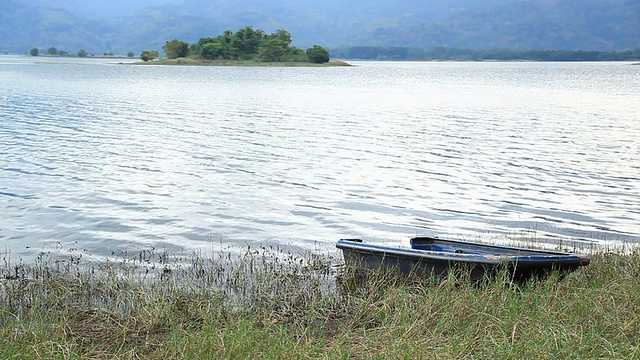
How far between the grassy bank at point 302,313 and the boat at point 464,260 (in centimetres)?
26

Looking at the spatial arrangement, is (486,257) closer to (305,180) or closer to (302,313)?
(302,313)

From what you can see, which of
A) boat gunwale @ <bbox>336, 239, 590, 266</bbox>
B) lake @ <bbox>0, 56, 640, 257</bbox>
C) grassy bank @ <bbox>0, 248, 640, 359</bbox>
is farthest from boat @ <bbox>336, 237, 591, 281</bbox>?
lake @ <bbox>0, 56, 640, 257</bbox>

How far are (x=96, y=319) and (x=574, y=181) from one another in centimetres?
1909

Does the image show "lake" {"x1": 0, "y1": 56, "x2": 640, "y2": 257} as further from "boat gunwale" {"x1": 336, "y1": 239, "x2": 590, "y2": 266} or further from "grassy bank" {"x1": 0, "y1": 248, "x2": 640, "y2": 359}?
"boat gunwale" {"x1": 336, "y1": 239, "x2": 590, "y2": 266}

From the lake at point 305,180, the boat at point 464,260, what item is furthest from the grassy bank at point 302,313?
the lake at point 305,180

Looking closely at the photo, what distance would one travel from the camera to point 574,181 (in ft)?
83.3

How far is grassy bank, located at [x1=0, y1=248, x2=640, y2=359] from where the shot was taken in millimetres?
9008

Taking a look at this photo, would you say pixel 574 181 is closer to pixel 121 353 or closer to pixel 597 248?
pixel 597 248

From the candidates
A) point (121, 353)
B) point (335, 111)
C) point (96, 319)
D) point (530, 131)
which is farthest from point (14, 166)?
point (335, 111)

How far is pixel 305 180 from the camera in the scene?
25.7 meters

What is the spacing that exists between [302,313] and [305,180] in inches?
557

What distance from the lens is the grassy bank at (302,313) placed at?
9008 millimetres

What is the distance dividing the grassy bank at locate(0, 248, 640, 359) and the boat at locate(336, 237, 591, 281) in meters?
0.26

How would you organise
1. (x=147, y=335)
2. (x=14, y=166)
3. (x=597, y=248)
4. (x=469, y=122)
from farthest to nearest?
(x=469, y=122) < (x=14, y=166) < (x=597, y=248) < (x=147, y=335)
